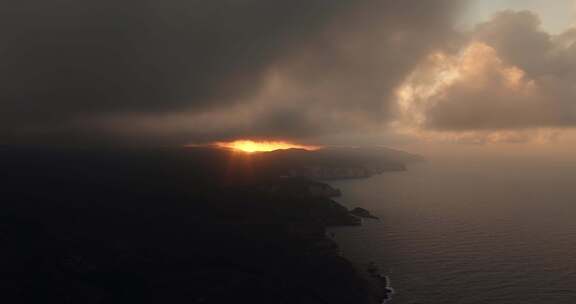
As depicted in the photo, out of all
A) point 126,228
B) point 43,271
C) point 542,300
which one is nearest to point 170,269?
point 43,271

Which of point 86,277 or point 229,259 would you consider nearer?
point 86,277

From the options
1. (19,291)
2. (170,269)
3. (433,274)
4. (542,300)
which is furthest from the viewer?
(433,274)

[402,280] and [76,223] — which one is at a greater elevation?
[76,223]

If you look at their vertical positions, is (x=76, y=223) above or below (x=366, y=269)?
above

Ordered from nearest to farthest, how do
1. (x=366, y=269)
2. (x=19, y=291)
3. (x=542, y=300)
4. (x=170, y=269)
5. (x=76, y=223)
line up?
(x=19, y=291)
(x=542, y=300)
(x=170, y=269)
(x=366, y=269)
(x=76, y=223)

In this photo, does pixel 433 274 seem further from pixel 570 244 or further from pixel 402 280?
pixel 570 244

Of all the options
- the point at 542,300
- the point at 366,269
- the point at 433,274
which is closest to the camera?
the point at 542,300

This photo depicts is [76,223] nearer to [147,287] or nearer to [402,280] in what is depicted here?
[147,287]

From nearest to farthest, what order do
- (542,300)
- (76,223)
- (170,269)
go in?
1. (542,300)
2. (170,269)
3. (76,223)

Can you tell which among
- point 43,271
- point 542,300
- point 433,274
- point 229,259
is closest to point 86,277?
point 43,271
